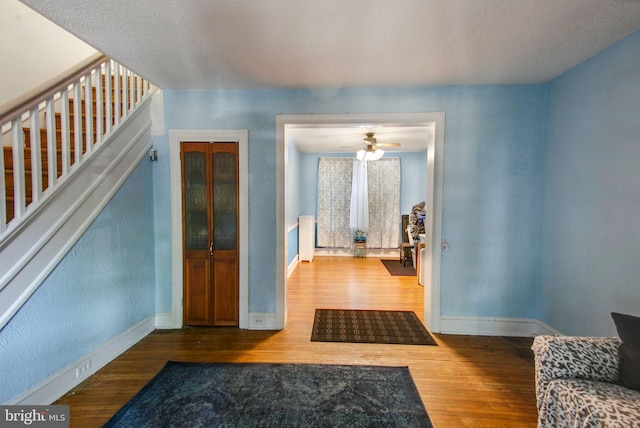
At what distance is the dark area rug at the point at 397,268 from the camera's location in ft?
17.0

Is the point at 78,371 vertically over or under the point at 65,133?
under

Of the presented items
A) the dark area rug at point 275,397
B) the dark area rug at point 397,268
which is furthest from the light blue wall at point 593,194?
the dark area rug at point 397,268

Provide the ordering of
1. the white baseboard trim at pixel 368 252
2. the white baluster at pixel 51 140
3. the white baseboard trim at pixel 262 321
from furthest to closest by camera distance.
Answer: the white baseboard trim at pixel 368 252, the white baseboard trim at pixel 262 321, the white baluster at pixel 51 140

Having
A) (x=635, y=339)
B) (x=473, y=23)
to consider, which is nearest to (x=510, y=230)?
(x=635, y=339)

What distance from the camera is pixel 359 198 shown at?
6.60m

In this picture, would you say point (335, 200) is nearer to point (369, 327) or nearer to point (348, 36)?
point (369, 327)

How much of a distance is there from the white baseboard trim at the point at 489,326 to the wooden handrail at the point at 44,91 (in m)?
3.91

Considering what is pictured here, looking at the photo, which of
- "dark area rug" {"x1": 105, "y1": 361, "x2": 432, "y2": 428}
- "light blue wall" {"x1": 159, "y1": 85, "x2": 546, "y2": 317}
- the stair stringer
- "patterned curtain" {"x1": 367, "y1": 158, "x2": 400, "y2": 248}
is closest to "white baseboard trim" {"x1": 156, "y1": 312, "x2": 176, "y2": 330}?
"dark area rug" {"x1": 105, "y1": 361, "x2": 432, "y2": 428}

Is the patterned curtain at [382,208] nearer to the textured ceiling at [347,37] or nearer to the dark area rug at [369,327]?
the dark area rug at [369,327]

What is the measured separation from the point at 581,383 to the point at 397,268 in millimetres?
4189

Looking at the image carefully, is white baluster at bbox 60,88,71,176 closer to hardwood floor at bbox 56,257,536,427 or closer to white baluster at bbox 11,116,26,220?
white baluster at bbox 11,116,26,220

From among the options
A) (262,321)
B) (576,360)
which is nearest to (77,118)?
(262,321)

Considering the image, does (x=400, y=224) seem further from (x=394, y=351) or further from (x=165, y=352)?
(x=165, y=352)

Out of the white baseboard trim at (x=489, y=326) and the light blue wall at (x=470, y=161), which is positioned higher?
the light blue wall at (x=470, y=161)
